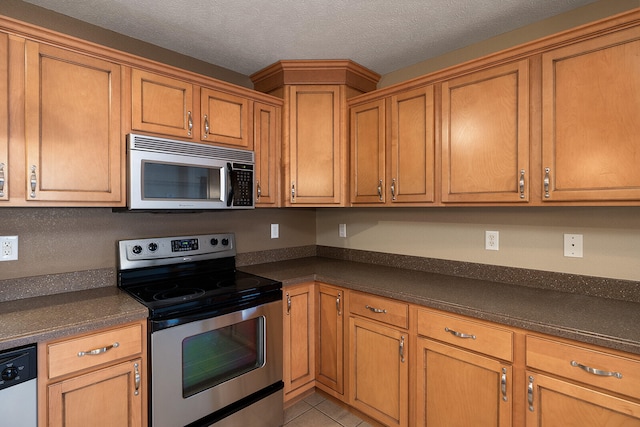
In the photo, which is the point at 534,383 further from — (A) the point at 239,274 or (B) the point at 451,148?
(A) the point at 239,274

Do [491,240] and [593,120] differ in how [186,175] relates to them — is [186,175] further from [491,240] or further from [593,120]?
[593,120]

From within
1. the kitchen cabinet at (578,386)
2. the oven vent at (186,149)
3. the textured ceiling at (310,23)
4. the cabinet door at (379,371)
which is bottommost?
the cabinet door at (379,371)

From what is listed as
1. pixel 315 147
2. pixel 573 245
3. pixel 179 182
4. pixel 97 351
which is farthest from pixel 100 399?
pixel 573 245

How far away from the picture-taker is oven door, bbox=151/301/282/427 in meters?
1.51

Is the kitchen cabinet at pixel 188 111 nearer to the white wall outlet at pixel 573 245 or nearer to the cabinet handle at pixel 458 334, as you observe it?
the cabinet handle at pixel 458 334

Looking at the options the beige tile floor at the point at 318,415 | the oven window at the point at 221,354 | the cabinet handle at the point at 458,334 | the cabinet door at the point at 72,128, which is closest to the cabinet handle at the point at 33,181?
the cabinet door at the point at 72,128

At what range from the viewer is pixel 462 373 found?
154cm

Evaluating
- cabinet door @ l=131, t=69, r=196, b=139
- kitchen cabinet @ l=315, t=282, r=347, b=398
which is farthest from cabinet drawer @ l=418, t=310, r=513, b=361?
cabinet door @ l=131, t=69, r=196, b=139

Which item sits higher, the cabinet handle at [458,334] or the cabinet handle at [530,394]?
the cabinet handle at [458,334]

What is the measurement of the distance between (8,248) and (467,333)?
2.25 meters

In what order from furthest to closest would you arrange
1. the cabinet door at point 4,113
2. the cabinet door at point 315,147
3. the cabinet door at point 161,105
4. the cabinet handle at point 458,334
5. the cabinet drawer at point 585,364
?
the cabinet door at point 315,147, the cabinet door at point 161,105, the cabinet handle at point 458,334, the cabinet door at point 4,113, the cabinet drawer at point 585,364

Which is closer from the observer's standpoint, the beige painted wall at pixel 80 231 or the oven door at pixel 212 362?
the oven door at pixel 212 362

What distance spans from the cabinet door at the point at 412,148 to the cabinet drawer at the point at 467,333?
70 cm

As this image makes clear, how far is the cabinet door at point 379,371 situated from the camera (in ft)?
5.82
